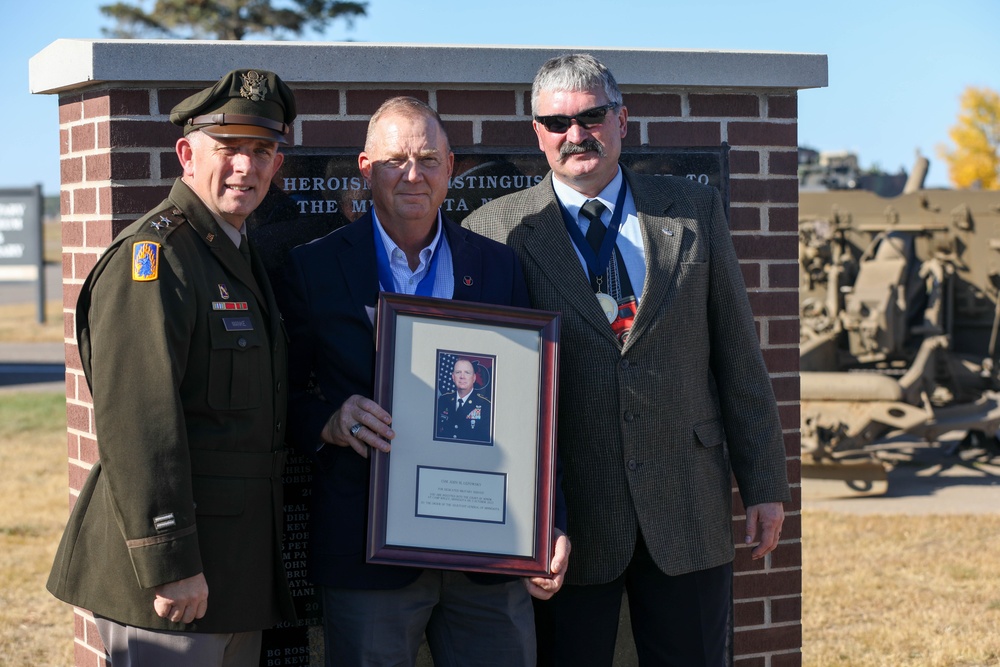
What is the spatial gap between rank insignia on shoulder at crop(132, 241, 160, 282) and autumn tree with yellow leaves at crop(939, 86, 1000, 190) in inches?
1714

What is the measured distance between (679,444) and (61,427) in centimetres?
966

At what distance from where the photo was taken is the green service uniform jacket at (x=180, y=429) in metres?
2.30

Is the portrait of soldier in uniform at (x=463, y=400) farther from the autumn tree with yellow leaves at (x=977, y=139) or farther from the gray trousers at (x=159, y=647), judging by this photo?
the autumn tree with yellow leaves at (x=977, y=139)

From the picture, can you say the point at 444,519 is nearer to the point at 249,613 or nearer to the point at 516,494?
the point at 516,494

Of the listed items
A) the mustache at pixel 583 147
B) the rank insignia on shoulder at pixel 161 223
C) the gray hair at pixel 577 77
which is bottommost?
the rank insignia on shoulder at pixel 161 223

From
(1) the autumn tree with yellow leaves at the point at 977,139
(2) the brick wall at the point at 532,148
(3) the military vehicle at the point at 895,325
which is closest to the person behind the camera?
(2) the brick wall at the point at 532,148

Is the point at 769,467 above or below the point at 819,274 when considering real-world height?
below

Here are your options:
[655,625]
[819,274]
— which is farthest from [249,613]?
[819,274]

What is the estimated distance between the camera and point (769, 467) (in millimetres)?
3016

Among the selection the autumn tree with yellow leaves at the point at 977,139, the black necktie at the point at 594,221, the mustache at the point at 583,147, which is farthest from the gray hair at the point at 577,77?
the autumn tree with yellow leaves at the point at 977,139

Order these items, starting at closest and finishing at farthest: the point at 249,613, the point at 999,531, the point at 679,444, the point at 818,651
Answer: the point at 249,613 < the point at 679,444 < the point at 818,651 < the point at 999,531

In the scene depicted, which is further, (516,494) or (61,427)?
(61,427)

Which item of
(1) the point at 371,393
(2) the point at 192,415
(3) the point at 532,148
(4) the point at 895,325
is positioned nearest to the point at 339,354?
(1) the point at 371,393

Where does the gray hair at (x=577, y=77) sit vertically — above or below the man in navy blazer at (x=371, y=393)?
above
